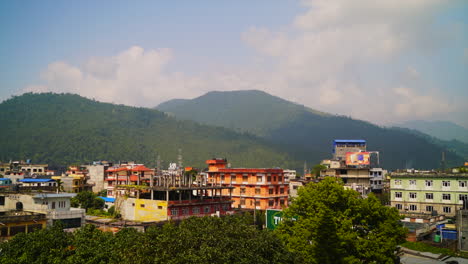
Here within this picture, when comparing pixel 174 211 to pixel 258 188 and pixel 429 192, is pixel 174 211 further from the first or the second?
pixel 429 192

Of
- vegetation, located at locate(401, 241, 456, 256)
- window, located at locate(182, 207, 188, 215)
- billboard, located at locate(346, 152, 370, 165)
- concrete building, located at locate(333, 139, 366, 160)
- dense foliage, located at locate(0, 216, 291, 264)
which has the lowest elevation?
vegetation, located at locate(401, 241, 456, 256)

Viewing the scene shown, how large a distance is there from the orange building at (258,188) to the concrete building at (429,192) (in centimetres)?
1622

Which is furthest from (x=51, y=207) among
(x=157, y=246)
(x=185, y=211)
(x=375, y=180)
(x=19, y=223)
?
(x=375, y=180)

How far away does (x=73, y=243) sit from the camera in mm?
24906

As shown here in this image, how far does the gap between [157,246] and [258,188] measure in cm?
4057

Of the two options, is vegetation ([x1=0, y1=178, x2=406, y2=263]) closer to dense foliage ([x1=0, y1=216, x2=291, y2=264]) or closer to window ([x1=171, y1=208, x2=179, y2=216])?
dense foliage ([x1=0, y1=216, x2=291, y2=264])

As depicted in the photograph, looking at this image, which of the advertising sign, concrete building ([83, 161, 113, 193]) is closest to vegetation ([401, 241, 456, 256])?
the advertising sign

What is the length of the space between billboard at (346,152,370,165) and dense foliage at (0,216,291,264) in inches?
1937

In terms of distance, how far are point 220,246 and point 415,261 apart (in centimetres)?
2437

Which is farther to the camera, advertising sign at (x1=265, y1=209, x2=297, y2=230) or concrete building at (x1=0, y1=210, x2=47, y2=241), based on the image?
advertising sign at (x1=265, y1=209, x2=297, y2=230)

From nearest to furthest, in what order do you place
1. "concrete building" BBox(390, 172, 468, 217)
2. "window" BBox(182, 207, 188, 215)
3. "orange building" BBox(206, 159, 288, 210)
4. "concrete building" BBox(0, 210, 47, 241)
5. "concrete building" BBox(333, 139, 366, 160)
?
"concrete building" BBox(0, 210, 47, 241)
"window" BBox(182, 207, 188, 215)
"concrete building" BBox(390, 172, 468, 217)
"orange building" BBox(206, 159, 288, 210)
"concrete building" BBox(333, 139, 366, 160)

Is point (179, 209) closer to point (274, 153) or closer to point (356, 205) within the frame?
point (356, 205)

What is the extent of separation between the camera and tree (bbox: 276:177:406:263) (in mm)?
26609

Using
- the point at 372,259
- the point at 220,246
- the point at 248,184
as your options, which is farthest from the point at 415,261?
the point at 248,184
